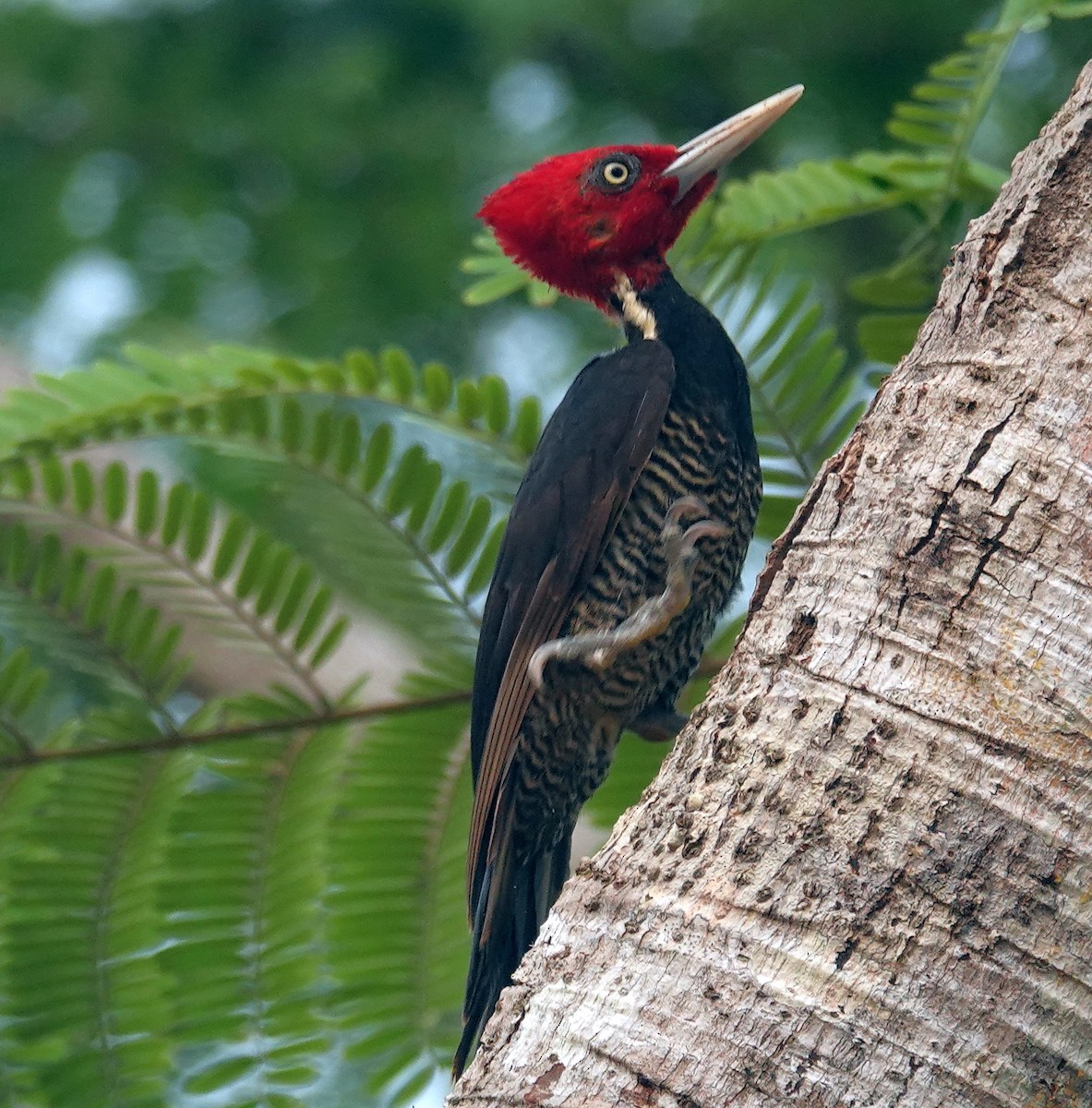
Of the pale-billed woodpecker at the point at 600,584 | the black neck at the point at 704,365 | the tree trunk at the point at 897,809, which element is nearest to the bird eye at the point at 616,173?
the pale-billed woodpecker at the point at 600,584

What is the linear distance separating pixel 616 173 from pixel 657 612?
1120 mm

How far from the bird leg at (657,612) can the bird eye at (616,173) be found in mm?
845

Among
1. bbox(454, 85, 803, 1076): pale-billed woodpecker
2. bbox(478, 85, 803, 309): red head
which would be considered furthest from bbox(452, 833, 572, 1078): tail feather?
bbox(478, 85, 803, 309): red head

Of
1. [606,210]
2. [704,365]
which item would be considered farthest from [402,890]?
[606,210]

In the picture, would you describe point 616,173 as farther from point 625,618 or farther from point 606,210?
point 625,618

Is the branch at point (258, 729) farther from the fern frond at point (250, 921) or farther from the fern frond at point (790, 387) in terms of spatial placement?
the fern frond at point (790, 387)

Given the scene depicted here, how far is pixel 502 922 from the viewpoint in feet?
9.81

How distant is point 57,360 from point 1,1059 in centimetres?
302

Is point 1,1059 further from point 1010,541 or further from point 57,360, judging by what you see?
point 57,360

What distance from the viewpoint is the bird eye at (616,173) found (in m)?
3.35

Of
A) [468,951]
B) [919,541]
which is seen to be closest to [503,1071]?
[919,541]

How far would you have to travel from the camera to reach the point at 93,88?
5547 mm

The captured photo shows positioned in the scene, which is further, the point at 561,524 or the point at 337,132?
the point at 337,132

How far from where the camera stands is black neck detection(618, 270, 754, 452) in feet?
9.88
